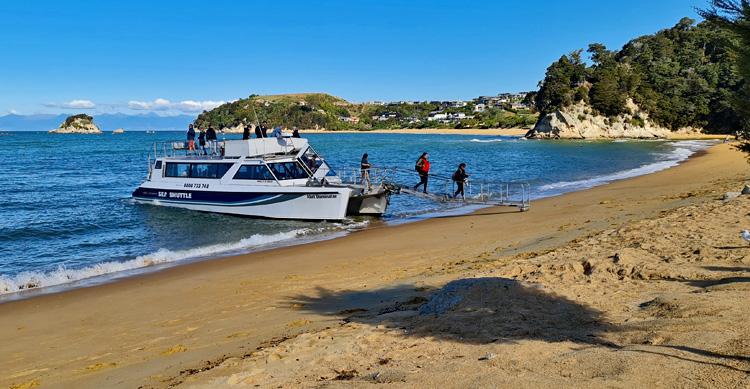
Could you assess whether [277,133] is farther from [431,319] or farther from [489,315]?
[489,315]

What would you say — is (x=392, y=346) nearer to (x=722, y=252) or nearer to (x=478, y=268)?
(x=478, y=268)

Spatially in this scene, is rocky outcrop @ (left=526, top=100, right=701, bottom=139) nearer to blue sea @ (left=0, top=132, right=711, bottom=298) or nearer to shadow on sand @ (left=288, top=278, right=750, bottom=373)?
blue sea @ (left=0, top=132, right=711, bottom=298)

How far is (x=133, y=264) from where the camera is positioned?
15.2 metres

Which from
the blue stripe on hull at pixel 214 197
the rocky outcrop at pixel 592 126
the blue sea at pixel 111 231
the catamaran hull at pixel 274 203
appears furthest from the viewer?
the rocky outcrop at pixel 592 126

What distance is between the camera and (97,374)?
277 inches

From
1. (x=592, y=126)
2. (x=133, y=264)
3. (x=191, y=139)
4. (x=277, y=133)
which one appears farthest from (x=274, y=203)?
(x=592, y=126)

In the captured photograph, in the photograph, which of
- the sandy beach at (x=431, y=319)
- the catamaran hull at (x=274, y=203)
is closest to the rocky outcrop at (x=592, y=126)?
the catamaran hull at (x=274, y=203)

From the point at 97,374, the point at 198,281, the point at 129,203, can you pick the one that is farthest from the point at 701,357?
the point at 129,203

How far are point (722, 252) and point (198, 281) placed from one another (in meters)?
10.4

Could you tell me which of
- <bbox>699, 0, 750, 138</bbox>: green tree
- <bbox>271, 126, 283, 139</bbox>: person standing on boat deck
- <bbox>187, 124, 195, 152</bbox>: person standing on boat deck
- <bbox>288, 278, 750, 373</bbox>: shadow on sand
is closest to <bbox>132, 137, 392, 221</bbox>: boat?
<bbox>271, 126, 283, 139</bbox>: person standing on boat deck

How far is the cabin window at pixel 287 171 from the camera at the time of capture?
23078 mm

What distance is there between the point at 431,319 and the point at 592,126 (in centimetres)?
11211

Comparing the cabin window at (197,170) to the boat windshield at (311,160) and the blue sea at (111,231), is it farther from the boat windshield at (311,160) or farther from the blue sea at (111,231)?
the boat windshield at (311,160)

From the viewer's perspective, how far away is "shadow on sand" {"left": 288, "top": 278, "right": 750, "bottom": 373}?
231 inches
